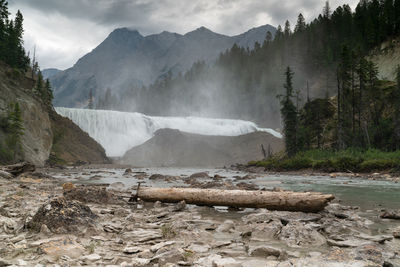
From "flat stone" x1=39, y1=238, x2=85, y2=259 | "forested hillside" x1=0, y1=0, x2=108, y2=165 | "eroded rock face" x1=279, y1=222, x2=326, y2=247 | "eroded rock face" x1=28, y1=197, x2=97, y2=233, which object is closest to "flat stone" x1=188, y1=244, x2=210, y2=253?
"eroded rock face" x1=279, y1=222, x2=326, y2=247

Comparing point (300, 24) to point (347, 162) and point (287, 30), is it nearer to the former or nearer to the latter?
point (287, 30)

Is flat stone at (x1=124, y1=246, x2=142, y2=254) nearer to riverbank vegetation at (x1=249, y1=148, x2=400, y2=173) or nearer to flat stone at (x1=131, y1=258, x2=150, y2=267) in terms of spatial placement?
flat stone at (x1=131, y1=258, x2=150, y2=267)

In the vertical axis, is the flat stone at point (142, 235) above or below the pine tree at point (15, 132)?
below

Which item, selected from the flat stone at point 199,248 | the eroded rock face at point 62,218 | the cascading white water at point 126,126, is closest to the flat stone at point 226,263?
the flat stone at point 199,248

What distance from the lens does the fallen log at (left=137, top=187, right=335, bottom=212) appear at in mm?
7637

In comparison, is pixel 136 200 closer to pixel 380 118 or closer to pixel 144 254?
pixel 144 254

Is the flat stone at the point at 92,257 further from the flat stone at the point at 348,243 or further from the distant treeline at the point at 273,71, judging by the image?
the distant treeline at the point at 273,71

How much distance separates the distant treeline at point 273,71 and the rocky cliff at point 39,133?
49933 millimetres

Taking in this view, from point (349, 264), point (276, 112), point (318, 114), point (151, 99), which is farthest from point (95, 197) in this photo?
point (151, 99)

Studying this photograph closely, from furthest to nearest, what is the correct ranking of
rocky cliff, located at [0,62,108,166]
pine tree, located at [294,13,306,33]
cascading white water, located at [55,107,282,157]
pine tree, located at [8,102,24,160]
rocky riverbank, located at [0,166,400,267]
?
pine tree, located at [294,13,306,33] → cascading white water, located at [55,107,282,157] → rocky cliff, located at [0,62,108,166] → pine tree, located at [8,102,24,160] → rocky riverbank, located at [0,166,400,267]

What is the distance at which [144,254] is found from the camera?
171 inches

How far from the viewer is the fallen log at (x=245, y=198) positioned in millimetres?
7637

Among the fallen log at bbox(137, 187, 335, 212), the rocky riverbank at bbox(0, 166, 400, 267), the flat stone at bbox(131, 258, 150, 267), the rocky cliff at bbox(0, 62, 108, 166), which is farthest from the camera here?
the rocky cliff at bbox(0, 62, 108, 166)

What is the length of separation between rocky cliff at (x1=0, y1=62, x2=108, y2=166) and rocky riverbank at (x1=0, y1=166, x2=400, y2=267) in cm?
3032
